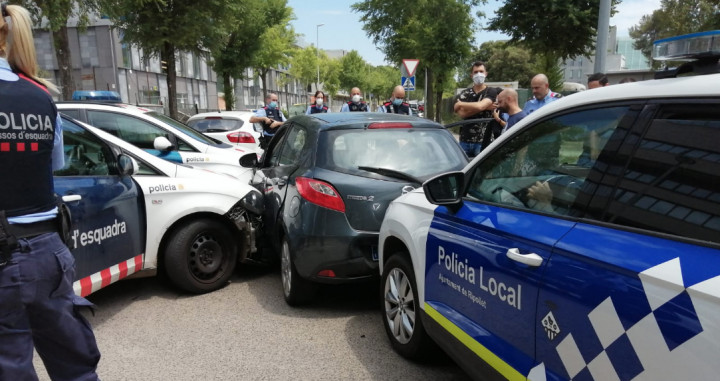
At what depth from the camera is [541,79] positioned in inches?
244

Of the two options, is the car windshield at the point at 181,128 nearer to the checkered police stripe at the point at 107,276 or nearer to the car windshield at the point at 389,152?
the checkered police stripe at the point at 107,276

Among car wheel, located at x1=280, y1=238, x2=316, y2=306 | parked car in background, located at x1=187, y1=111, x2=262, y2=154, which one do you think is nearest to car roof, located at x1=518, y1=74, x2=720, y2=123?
car wheel, located at x1=280, y1=238, x2=316, y2=306

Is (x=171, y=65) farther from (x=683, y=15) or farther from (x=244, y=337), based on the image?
(x=683, y=15)

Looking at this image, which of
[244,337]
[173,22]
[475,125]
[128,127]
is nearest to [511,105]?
[475,125]

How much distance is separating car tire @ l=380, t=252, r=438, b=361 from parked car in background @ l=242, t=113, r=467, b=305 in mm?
444

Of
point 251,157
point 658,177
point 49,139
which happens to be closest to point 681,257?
point 658,177

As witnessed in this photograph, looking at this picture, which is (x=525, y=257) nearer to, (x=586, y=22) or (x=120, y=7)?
(x=120, y=7)

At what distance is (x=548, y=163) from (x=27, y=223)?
7.09 ft

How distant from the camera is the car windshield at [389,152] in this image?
4.10m

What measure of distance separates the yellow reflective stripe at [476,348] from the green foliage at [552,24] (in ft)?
56.9

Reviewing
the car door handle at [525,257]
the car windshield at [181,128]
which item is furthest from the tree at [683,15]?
the car door handle at [525,257]

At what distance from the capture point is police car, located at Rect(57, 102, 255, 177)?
614cm

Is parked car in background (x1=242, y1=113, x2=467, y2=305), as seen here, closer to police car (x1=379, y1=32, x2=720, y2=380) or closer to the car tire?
the car tire

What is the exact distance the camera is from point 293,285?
4.18 meters
